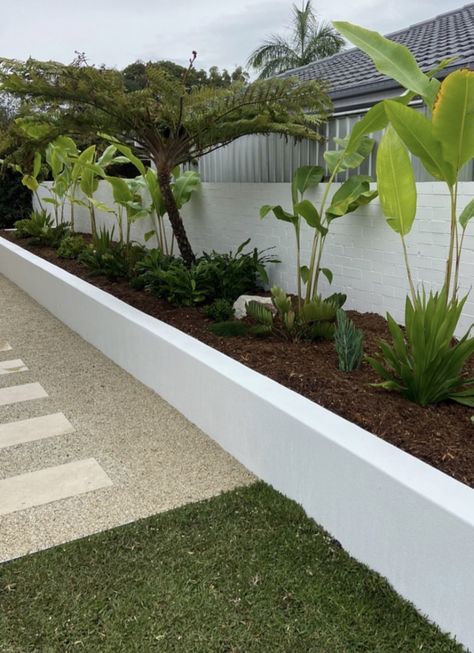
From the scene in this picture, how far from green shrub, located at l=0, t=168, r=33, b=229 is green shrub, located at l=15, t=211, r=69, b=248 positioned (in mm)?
4312

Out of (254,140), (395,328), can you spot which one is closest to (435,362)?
(395,328)

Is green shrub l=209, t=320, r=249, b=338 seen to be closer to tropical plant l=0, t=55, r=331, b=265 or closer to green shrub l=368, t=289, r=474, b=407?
A: green shrub l=368, t=289, r=474, b=407

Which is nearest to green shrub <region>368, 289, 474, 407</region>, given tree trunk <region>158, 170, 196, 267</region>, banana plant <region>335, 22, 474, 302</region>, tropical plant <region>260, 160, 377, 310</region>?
banana plant <region>335, 22, 474, 302</region>

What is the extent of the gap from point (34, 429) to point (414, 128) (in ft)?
9.98

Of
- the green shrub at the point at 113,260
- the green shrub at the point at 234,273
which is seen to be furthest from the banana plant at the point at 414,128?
the green shrub at the point at 113,260

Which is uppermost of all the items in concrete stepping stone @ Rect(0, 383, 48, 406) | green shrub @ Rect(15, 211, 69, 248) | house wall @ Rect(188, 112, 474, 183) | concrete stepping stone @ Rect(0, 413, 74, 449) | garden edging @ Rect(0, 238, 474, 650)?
house wall @ Rect(188, 112, 474, 183)

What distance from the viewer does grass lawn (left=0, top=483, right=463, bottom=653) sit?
2172 mm

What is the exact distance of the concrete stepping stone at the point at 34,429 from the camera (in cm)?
396

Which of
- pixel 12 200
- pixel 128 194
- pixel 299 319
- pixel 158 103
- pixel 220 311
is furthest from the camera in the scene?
pixel 12 200

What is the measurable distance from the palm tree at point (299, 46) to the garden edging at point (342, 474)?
1011 inches

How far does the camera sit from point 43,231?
35.3 ft

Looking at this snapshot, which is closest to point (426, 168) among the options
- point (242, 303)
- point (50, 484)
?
point (242, 303)

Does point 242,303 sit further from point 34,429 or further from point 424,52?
point 424,52

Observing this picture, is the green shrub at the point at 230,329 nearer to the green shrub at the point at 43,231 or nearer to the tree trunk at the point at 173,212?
the tree trunk at the point at 173,212
